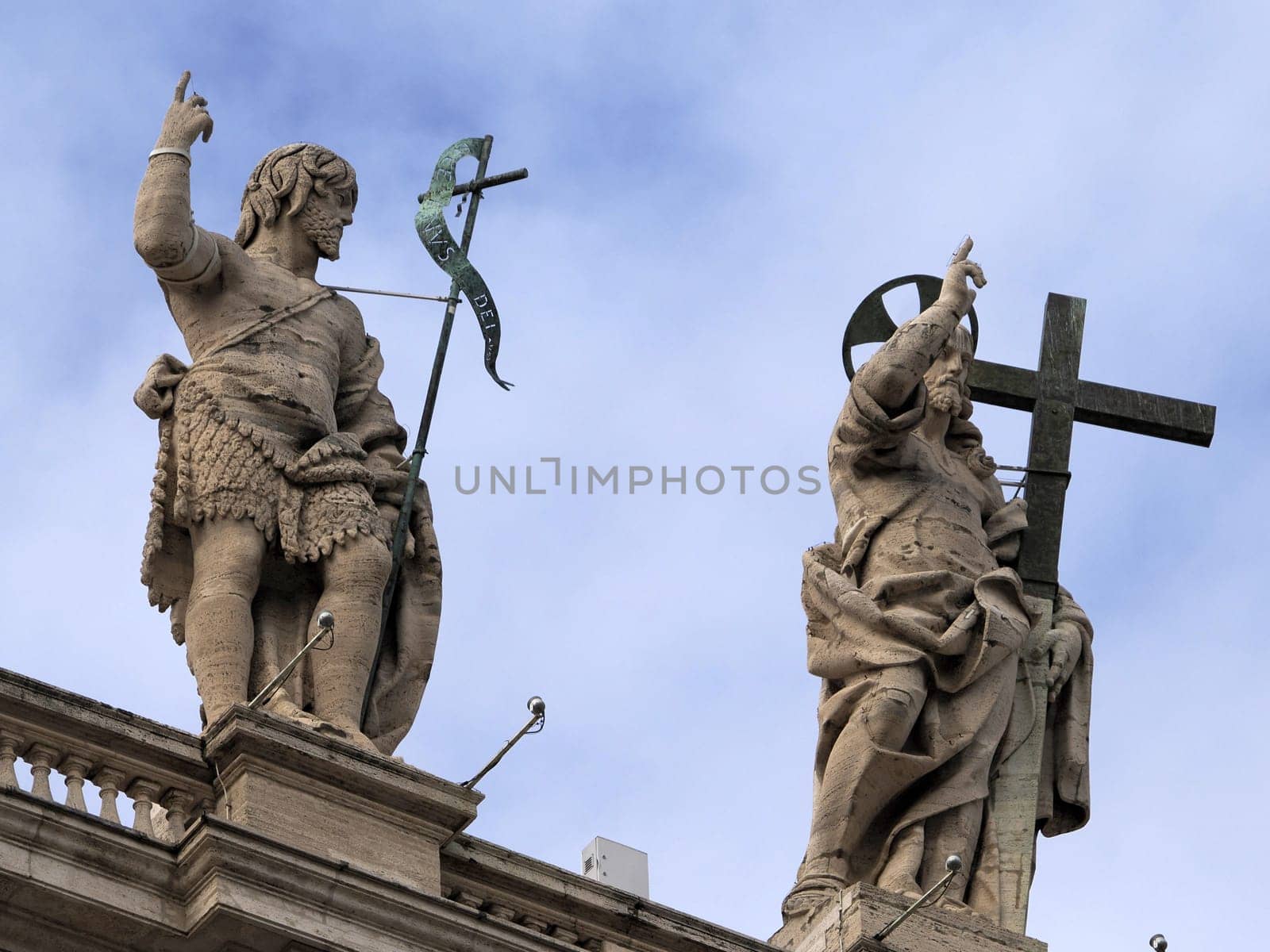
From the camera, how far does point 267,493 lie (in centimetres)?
1680

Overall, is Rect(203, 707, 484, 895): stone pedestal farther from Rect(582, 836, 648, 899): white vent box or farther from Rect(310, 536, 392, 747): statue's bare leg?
Rect(582, 836, 648, 899): white vent box

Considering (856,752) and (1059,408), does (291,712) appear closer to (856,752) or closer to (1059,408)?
(856,752)

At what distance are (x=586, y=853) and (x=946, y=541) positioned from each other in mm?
2197

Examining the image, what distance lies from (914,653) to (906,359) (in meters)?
1.41

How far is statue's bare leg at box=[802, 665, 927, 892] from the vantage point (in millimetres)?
17969

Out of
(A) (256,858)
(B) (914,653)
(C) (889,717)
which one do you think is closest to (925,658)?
(B) (914,653)

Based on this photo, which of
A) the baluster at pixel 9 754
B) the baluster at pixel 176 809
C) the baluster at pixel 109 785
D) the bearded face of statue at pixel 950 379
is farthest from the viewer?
the bearded face of statue at pixel 950 379

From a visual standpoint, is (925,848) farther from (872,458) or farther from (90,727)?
(90,727)

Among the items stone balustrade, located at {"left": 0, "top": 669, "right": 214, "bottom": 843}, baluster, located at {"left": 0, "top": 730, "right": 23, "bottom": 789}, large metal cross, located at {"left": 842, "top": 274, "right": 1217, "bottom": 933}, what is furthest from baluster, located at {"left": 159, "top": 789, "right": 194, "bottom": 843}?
large metal cross, located at {"left": 842, "top": 274, "right": 1217, "bottom": 933}

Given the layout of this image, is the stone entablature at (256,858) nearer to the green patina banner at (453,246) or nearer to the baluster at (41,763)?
the baluster at (41,763)

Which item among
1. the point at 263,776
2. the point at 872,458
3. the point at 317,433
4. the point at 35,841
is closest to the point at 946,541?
the point at 872,458

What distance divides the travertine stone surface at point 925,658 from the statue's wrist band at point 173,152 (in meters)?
3.47

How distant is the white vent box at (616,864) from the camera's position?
734 inches

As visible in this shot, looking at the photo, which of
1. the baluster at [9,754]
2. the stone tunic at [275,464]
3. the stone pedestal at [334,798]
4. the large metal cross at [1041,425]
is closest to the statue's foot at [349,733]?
the stone pedestal at [334,798]
